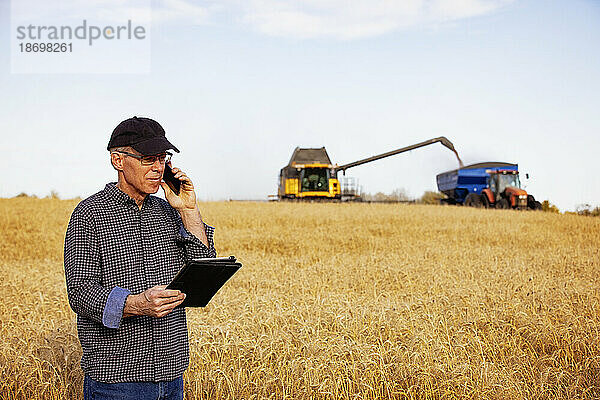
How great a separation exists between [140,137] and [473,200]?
34.3m

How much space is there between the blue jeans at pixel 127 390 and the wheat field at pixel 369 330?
6.22ft

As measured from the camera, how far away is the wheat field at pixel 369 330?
4934mm

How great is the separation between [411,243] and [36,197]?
65.2ft

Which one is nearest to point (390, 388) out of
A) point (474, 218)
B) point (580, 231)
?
point (580, 231)

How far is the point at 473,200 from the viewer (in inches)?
1391

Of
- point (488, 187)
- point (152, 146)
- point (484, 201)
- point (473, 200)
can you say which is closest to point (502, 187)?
point (488, 187)

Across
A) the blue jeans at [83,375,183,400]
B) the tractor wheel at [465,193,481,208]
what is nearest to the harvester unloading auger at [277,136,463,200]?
the tractor wheel at [465,193,481,208]

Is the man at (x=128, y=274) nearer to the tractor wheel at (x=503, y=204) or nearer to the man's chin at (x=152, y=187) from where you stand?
the man's chin at (x=152, y=187)

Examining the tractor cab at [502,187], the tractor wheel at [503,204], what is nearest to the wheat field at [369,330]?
the tractor wheel at [503,204]

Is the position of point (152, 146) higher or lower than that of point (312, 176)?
lower

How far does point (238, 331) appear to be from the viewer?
245 inches

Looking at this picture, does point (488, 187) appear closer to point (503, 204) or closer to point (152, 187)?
point (503, 204)

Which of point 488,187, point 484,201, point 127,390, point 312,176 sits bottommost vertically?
point 127,390

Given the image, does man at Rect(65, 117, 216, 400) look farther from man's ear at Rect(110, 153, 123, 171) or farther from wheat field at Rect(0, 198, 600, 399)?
wheat field at Rect(0, 198, 600, 399)
